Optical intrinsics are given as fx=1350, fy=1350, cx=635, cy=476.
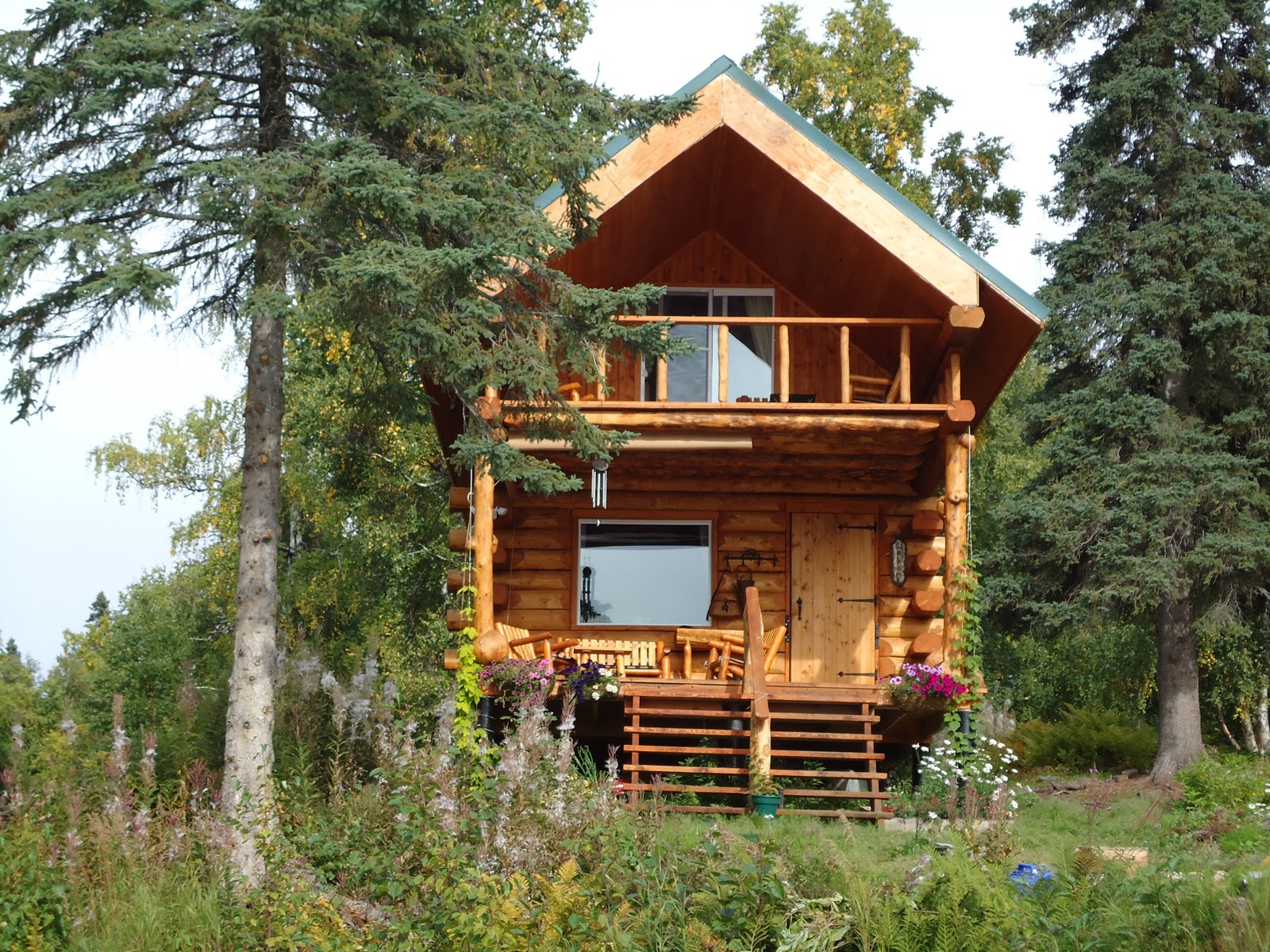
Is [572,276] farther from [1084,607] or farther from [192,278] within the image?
[1084,607]

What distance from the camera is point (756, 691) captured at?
12.5 m

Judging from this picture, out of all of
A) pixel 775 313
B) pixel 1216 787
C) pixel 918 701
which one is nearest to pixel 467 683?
pixel 918 701

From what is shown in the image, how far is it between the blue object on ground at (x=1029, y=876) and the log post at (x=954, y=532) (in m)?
5.96

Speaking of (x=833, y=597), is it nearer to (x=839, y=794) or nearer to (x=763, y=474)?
(x=763, y=474)

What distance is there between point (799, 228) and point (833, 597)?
14.2ft

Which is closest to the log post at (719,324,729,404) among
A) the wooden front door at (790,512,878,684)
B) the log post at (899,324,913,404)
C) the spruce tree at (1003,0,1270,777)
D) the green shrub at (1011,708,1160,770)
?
the log post at (899,324,913,404)

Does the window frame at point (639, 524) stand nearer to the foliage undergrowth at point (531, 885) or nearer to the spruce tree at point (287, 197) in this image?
the spruce tree at point (287, 197)

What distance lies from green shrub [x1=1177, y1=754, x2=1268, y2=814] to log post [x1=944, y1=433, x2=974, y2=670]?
10.9 ft

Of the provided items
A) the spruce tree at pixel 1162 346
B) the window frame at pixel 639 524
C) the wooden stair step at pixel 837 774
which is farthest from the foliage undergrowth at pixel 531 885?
the spruce tree at pixel 1162 346

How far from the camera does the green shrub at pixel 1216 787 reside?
572 inches

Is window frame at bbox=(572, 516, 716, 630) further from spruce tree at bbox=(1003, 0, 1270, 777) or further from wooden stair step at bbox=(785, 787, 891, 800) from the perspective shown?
spruce tree at bbox=(1003, 0, 1270, 777)

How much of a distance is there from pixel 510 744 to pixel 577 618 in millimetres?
9320

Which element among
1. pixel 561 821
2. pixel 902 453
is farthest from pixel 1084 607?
pixel 561 821

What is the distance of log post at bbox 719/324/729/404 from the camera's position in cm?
1353
